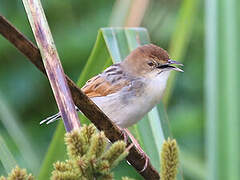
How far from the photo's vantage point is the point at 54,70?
1045 mm

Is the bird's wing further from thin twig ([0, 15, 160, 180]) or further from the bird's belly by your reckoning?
thin twig ([0, 15, 160, 180])

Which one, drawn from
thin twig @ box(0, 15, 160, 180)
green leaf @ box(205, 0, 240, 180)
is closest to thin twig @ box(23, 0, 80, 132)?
thin twig @ box(0, 15, 160, 180)

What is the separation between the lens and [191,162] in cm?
318

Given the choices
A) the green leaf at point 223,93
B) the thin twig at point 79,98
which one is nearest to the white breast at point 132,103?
the green leaf at point 223,93

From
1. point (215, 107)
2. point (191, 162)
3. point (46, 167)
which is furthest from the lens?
point (191, 162)

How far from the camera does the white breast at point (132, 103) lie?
212 centimetres

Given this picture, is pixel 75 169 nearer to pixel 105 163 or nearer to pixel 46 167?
pixel 105 163

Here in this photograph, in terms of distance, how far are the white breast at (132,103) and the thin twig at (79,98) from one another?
0.73m

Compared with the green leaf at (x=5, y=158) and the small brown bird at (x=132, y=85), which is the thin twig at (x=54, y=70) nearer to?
the green leaf at (x=5, y=158)

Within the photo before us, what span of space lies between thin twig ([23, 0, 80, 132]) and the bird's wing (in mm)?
1328

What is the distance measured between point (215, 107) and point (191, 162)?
1.84 meters

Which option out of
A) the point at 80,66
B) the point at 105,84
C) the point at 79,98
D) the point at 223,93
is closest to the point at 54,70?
the point at 79,98

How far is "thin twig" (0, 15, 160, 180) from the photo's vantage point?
3.19 feet

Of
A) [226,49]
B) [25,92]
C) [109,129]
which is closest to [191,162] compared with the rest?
[25,92]
